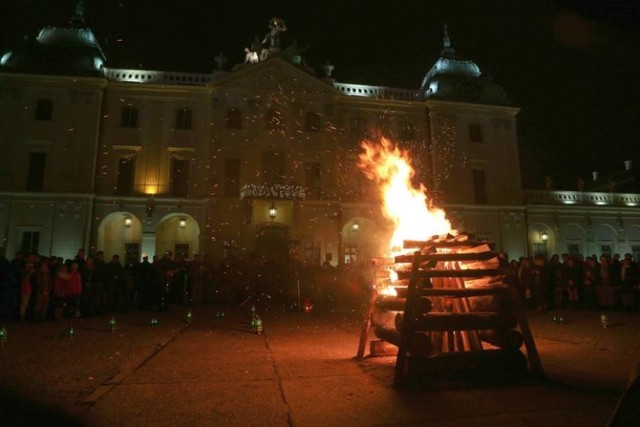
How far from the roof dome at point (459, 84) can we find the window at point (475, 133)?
1846 mm

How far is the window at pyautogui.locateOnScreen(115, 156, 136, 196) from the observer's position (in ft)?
87.5

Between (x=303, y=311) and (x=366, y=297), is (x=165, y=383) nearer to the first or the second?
(x=303, y=311)

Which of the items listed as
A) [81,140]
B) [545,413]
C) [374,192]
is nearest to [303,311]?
[545,413]

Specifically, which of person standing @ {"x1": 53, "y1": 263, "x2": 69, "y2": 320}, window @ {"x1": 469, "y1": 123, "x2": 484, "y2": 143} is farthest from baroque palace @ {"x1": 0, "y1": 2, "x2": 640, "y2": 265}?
person standing @ {"x1": 53, "y1": 263, "x2": 69, "y2": 320}

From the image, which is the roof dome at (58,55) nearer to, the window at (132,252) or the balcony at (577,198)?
the window at (132,252)

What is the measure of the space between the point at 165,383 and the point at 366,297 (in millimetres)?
12591

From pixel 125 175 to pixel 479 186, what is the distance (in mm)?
24559

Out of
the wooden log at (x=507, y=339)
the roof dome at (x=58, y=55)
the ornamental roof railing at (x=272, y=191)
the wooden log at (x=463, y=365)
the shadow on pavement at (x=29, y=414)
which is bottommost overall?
the shadow on pavement at (x=29, y=414)

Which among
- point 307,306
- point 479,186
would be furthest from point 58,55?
point 479,186

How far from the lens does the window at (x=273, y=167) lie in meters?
27.6

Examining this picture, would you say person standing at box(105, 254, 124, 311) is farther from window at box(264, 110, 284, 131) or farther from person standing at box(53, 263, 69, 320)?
window at box(264, 110, 284, 131)

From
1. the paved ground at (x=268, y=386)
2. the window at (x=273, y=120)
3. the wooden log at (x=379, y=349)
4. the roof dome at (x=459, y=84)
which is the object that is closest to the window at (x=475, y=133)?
the roof dome at (x=459, y=84)

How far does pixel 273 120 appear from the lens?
28.1 metres

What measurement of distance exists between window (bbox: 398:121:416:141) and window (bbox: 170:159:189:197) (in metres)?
15.1
